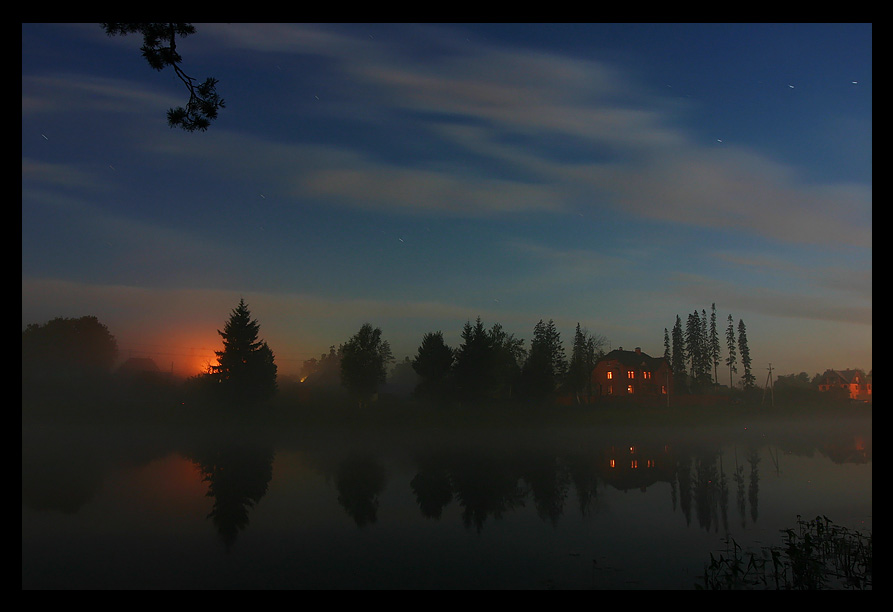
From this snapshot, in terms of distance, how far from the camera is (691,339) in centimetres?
13362

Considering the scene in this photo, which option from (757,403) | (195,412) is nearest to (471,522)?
(195,412)

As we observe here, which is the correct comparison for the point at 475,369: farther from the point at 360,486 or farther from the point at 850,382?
the point at 850,382

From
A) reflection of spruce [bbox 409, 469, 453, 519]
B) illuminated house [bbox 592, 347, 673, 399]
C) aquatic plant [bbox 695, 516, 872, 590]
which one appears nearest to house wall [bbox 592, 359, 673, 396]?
illuminated house [bbox 592, 347, 673, 399]

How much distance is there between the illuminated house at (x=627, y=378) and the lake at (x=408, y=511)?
45072 millimetres

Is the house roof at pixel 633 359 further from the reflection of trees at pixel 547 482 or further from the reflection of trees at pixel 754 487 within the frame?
the reflection of trees at pixel 547 482

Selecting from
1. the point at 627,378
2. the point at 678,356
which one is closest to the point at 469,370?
the point at 627,378

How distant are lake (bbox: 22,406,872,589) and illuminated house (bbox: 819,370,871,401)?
101237 mm

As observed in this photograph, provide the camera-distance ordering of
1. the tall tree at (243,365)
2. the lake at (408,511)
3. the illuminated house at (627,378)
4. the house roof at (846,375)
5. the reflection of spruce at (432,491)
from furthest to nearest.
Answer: the house roof at (846,375), the illuminated house at (627,378), the tall tree at (243,365), the reflection of spruce at (432,491), the lake at (408,511)

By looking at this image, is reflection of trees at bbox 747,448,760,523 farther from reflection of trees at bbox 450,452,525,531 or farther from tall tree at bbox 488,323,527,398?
tall tree at bbox 488,323,527,398

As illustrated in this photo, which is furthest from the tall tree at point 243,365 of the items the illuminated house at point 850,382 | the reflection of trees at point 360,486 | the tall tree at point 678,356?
the illuminated house at point 850,382

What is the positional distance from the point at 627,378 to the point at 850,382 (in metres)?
79.4

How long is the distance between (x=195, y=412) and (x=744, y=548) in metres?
67.2

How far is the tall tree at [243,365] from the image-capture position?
222 feet

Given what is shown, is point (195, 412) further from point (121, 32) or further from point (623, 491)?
point (121, 32)
